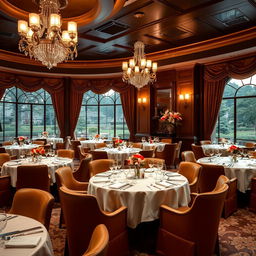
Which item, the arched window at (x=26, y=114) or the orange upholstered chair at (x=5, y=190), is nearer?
the orange upholstered chair at (x=5, y=190)

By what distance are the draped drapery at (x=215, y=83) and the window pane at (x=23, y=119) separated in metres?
7.48

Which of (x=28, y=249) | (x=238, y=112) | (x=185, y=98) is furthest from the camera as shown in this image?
(x=185, y=98)

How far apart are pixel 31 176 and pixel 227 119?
722cm

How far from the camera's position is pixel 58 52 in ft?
16.2

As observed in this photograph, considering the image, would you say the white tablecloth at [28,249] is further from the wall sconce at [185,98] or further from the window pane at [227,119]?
the window pane at [227,119]

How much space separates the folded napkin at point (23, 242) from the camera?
161 centimetres

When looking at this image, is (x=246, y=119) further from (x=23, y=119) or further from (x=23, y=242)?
(x=23, y=119)

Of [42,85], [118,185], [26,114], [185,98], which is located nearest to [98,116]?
[42,85]

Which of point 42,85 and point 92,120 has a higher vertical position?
point 42,85

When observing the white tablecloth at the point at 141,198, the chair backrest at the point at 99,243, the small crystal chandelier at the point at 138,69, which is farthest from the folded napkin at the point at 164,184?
the small crystal chandelier at the point at 138,69

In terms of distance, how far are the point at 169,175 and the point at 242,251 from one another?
1.30m

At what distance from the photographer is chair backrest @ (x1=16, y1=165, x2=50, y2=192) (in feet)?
13.8

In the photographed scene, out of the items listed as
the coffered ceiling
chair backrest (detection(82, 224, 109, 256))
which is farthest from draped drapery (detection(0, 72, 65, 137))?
chair backrest (detection(82, 224, 109, 256))

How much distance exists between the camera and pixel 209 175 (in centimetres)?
432
